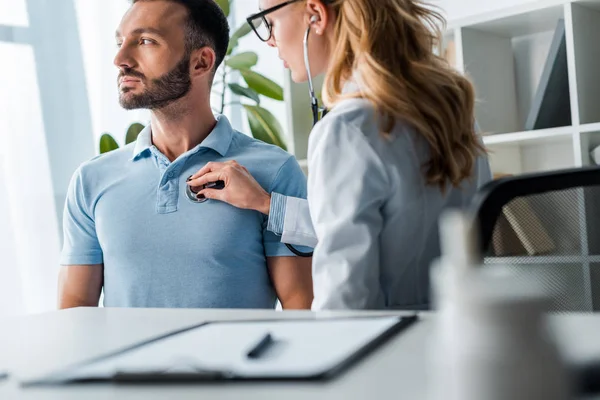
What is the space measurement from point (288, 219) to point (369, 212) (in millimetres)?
706

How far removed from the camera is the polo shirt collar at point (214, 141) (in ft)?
6.05

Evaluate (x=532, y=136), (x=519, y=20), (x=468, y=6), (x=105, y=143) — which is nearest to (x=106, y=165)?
(x=105, y=143)

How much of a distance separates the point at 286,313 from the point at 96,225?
1.02 metres

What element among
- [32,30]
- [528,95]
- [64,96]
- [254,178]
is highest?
[32,30]

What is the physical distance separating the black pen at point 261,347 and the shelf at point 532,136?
1944 millimetres

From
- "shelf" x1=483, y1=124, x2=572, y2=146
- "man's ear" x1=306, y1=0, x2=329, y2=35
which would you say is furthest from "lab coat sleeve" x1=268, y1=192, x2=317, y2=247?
"shelf" x1=483, y1=124, x2=572, y2=146

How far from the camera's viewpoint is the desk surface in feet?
1.84

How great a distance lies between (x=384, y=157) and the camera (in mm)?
1006

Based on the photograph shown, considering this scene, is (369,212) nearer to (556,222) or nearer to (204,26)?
(556,222)

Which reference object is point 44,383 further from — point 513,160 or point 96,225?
point 513,160

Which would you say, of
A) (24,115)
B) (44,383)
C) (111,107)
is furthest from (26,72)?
(44,383)

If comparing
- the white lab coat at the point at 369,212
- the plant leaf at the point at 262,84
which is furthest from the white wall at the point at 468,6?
the white lab coat at the point at 369,212

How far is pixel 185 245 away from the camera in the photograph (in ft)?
5.69

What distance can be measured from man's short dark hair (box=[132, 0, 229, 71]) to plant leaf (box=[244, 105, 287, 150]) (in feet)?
2.97
